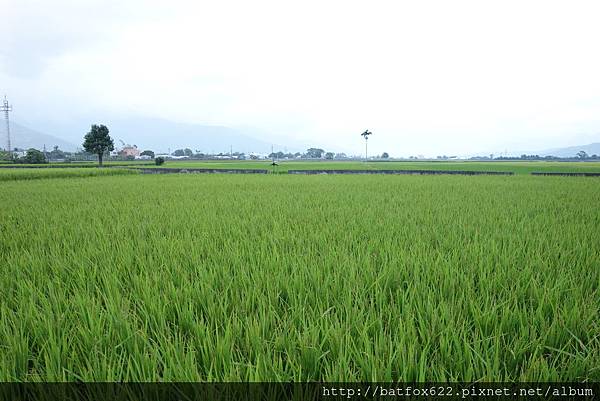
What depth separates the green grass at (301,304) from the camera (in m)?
1.23

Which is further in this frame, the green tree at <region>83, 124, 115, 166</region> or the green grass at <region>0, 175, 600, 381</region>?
the green tree at <region>83, 124, 115, 166</region>

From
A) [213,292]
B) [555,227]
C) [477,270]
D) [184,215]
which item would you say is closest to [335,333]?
[213,292]

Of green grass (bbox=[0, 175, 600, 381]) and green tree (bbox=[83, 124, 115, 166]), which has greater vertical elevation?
green tree (bbox=[83, 124, 115, 166])

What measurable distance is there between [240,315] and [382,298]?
864mm

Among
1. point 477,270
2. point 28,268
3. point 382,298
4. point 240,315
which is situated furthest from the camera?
point 28,268

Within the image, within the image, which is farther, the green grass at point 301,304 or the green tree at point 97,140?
the green tree at point 97,140

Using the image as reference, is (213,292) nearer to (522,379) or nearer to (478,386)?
(478,386)

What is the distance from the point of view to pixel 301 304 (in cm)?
183

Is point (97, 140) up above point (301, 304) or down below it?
above

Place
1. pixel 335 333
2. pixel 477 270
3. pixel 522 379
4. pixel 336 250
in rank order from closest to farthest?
pixel 522 379, pixel 335 333, pixel 477 270, pixel 336 250

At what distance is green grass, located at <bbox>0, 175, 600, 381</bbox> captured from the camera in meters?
1.23

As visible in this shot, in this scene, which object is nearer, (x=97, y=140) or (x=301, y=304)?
(x=301, y=304)

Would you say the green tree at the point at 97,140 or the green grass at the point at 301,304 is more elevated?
the green tree at the point at 97,140

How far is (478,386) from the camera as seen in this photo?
110 cm
